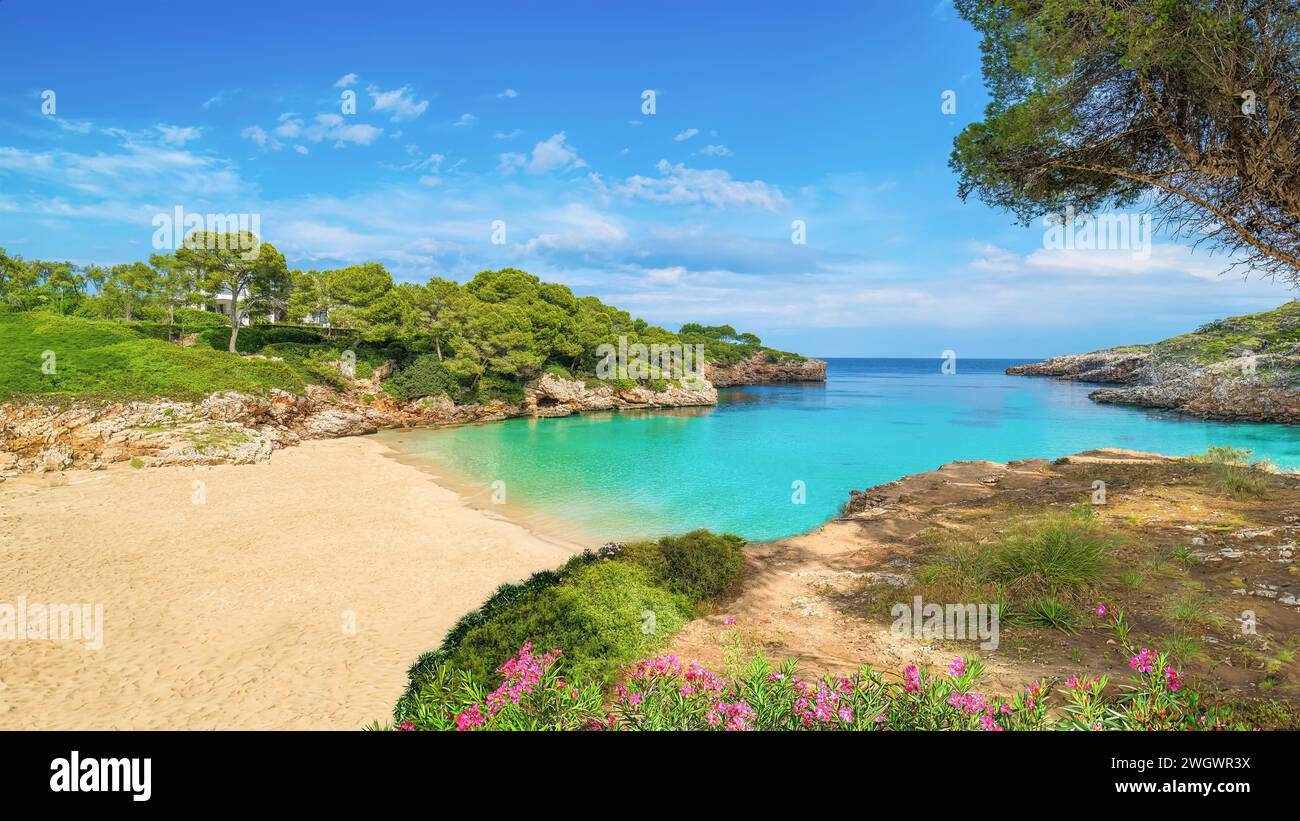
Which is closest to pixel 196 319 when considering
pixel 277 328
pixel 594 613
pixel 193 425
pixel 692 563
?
pixel 277 328

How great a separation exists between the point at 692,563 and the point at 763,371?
95196mm

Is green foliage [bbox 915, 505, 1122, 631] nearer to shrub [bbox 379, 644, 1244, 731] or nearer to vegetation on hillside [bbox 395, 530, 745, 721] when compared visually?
shrub [bbox 379, 644, 1244, 731]

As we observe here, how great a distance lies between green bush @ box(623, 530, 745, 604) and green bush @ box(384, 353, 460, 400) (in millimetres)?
34236

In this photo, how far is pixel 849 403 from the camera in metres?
67.2

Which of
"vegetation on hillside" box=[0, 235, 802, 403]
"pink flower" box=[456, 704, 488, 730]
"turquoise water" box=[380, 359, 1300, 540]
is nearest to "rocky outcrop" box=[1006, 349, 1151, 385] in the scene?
"turquoise water" box=[380, 359, 1300, 540]

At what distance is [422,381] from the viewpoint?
3969 centimetres

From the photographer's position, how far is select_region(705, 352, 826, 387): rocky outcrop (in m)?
91.1

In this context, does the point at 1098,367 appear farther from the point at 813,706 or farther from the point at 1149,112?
the point at 813,706

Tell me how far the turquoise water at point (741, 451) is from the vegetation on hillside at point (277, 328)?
706 centimetres

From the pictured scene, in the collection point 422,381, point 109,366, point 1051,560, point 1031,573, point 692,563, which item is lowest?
point 692,563

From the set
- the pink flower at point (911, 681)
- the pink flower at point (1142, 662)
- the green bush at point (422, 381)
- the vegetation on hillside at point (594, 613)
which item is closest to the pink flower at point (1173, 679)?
the pink flower at point (1142, 662)

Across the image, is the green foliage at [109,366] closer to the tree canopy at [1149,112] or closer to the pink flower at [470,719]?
the pink flower at [470,719]

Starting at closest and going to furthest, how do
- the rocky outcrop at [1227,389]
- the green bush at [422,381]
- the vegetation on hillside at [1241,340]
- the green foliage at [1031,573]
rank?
1. the green foliage at [1031,573]
2. the green bush at [422,381]
3. the rocky outcrop at [1227,389]
4. the vegetation on hillside at [1241,340]

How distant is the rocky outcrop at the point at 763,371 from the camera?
91.1 meters
